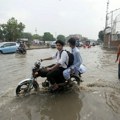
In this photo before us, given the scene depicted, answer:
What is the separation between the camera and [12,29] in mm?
60719

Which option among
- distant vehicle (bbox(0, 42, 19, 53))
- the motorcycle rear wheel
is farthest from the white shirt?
distant vehicle (bbox(0, 42, 19, 53))

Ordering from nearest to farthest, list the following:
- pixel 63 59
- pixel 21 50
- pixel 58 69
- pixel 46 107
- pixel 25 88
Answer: pixel 46 107 < pixel 63 59 < pixel 58 69 < pixel 25 88 < pixel 21 50

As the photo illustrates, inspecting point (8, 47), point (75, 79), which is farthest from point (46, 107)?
point (8, 47)

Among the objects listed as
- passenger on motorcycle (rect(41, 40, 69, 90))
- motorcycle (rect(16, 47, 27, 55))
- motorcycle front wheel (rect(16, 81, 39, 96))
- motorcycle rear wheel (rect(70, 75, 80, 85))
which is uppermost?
passenger on motorcycle (rect(41, 40, 69, 90))

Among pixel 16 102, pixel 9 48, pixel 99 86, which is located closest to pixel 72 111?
pixel 16 102

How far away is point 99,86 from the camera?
932 centimetres

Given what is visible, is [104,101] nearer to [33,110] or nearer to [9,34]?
[33,110]

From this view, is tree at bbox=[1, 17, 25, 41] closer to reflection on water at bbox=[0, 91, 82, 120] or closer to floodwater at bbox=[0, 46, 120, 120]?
floodwater at bbox=[0, 46, 120, 120]

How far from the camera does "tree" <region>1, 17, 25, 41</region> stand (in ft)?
199

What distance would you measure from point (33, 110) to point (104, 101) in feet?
6.51

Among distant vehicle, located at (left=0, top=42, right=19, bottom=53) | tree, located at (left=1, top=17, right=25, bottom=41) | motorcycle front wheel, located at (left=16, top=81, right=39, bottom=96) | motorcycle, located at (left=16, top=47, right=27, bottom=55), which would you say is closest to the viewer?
motorcycle front wheel, located at (left=16, top=81, right=39, bottom=96)

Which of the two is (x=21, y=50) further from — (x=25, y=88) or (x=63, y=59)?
(x=63, y=59)

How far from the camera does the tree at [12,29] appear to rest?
A: 60750 mm

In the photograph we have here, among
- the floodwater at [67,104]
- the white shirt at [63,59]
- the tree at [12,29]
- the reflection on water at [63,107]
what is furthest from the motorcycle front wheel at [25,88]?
the tree at [12,29]
